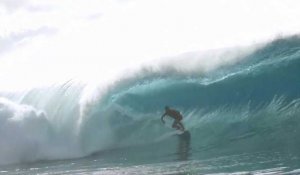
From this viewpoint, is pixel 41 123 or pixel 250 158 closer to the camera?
pixel 250 158

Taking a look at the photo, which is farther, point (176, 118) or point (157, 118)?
point (157, 118)

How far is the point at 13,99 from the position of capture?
80.6 ft

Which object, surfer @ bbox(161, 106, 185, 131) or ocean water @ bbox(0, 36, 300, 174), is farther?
surfer @ bbox(161, 106, 185, 131)

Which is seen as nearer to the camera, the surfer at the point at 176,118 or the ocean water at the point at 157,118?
the ocean water at the point at 157,118

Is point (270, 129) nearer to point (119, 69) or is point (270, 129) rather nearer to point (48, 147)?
point (48, 147)

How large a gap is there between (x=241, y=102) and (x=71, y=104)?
242 inches

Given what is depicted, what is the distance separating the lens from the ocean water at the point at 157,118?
1552 cm

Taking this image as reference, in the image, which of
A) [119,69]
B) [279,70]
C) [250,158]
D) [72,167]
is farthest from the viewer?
[119,69]

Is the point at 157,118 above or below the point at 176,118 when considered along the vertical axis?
above

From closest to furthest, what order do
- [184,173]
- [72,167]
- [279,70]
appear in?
[184,173] → [72,167] → [279,70]

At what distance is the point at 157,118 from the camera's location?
1956 cm

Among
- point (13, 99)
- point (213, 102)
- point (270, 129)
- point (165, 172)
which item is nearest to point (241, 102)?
point (213, 102)

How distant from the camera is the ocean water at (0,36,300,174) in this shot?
1552 centimetres

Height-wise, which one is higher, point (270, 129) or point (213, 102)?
point (213, 102)
